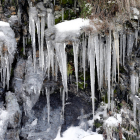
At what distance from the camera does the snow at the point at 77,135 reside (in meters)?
5.14

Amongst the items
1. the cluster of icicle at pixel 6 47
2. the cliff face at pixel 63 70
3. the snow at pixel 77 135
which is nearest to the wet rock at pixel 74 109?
the cliff face at pixel 63 70

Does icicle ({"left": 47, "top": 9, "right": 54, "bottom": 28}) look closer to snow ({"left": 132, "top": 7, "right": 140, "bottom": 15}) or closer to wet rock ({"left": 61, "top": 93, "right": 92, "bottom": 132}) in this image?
snow ({"left": 132, "top": 7, "right": 140, "bottom": 15})

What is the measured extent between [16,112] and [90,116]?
3.10m

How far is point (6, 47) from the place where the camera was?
4.80m

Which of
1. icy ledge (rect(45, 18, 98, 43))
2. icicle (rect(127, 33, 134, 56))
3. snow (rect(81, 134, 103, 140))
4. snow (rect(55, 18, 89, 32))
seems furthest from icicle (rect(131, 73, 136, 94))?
snow (rect(55, 18, 89, 32))

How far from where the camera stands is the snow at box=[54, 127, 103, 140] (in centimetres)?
514

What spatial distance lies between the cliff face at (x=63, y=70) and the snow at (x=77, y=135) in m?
0.04

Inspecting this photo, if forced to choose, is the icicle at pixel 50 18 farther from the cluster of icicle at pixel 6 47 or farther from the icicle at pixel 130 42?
the icicle at pixel 130 42

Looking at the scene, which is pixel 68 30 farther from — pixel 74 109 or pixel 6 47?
pixel 74 109

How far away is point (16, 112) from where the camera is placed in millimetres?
5223

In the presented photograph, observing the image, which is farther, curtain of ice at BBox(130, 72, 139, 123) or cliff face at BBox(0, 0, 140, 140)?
curtain of ice at BBox(130, 72, 139, 123)

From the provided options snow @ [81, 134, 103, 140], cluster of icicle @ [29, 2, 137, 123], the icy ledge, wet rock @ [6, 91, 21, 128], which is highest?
the icy ledge

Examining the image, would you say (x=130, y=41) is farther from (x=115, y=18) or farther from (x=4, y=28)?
(x=4, y=28)

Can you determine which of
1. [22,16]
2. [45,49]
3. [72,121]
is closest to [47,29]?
[45,49]
